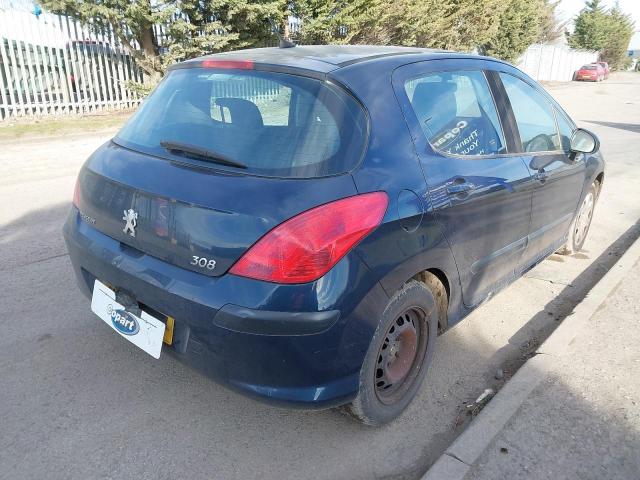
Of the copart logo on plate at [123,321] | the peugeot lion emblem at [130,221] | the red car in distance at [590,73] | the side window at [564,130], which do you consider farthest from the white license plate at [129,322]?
the red car in distance at [590,73]

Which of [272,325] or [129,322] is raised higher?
[272,325]

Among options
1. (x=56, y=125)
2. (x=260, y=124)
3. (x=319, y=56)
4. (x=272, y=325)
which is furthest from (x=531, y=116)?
(x=56, y=125)

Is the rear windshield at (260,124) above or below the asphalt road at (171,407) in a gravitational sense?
above

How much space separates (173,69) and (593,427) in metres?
2.89

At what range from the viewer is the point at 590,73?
42.5 m

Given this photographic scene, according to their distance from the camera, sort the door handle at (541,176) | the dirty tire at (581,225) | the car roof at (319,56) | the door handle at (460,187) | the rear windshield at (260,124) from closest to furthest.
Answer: the rear windshield at (260,124)
the car roof at (319,56)
the door handle at (460,187)
the door handle at (541,176)
the dirty tire at (581,225)

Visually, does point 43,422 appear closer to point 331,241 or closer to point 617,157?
point 331,241

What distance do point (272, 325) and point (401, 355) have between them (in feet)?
3.03

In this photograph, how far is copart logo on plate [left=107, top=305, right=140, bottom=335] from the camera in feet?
7.86

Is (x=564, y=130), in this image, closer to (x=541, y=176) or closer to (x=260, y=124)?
(x=541, y=176)

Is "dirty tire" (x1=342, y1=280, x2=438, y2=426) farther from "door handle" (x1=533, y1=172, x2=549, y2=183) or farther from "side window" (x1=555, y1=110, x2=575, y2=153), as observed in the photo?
"side window" (x1=555, y1=110, x2=575, y2=153)

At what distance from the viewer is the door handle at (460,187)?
8.49 ft

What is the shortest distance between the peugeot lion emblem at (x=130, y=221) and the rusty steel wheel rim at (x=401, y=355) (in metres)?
Result: 1.22

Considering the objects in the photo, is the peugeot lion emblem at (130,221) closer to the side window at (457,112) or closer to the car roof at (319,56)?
the car roof at (319,56)
